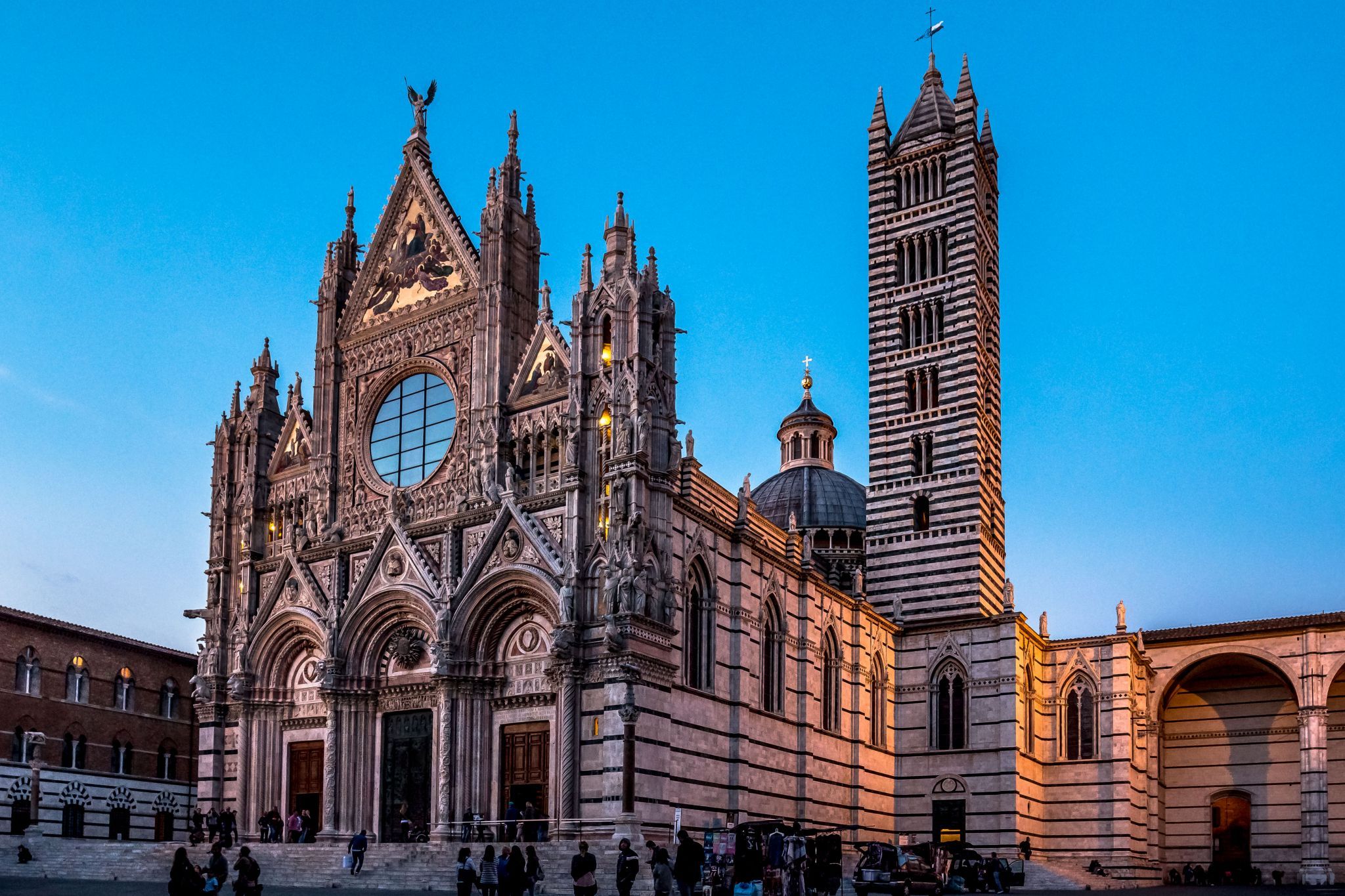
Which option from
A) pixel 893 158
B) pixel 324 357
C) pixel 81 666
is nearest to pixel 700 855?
pixel 324 357

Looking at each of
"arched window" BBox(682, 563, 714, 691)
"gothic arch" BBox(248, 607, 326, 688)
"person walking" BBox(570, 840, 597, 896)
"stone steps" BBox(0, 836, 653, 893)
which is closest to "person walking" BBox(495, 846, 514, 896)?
"person walking" BBox(570, 840, 597, 896)

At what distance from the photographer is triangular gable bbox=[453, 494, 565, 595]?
33562mm

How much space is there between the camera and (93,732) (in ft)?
142

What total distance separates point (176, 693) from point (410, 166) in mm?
19039

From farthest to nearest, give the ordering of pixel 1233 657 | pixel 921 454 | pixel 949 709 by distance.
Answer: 1. pixel 1233 657
2. pixel 921 454
3. pixel 949 709

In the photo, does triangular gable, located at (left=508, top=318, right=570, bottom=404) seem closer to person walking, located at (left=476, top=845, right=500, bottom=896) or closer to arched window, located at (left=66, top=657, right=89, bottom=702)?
person walking, located at (left=476, top=845, right=500, bottom=896)

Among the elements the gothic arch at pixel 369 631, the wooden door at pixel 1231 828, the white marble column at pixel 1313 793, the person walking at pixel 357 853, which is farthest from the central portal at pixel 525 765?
the wooden door at pixel 1231 828

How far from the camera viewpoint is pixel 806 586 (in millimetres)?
41094

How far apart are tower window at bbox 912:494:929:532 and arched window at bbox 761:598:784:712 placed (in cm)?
909

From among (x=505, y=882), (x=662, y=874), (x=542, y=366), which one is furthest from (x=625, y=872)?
(x=542, y=366)

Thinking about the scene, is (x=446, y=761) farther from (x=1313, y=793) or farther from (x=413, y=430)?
(x=1313, y=793)

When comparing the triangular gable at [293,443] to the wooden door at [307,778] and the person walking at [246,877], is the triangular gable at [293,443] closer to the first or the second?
the wooden door at [307,778]

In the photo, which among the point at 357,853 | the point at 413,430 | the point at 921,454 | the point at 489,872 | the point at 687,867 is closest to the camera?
the point at 687,867

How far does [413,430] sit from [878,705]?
16.7 meters
